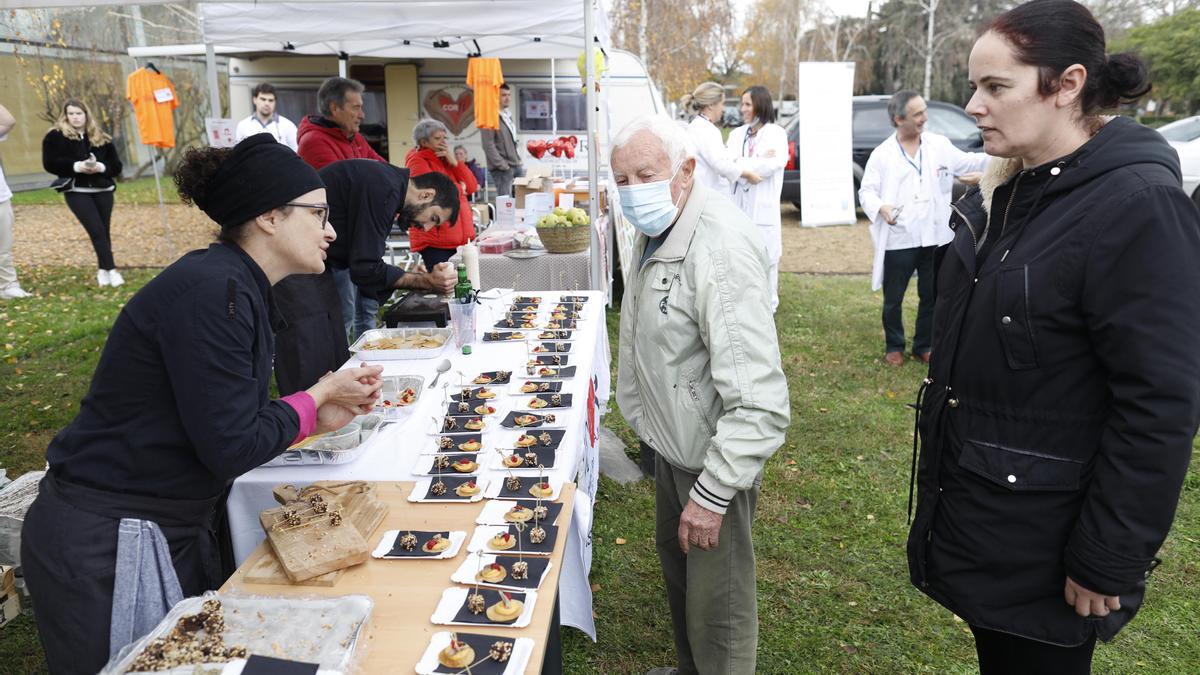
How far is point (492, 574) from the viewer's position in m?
1.65

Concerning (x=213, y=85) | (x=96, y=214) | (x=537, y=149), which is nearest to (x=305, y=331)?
(x=213, y=85)

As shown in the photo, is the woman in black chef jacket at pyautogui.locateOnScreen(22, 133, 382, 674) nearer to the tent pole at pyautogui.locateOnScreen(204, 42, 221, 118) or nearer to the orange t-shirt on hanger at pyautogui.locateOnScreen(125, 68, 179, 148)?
the tent pole at pyautogui.locateOnScreen(204, 42, 221, 118)

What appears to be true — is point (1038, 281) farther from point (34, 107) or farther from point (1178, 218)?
point (34, 107)

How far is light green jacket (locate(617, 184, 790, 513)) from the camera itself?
1888 millimetres

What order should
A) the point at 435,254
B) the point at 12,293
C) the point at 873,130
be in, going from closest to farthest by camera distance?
the point at 435,254 < the point at 12,293 < the point at 873,130

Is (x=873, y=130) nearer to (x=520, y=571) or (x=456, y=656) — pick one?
(x=520, y=571)

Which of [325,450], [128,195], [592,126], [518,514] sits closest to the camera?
[518,514]

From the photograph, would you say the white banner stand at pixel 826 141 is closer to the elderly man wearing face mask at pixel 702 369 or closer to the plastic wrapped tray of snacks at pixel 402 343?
the plastic wrapped tray of snacks at pixel 402 343

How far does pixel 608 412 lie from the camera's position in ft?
16.4

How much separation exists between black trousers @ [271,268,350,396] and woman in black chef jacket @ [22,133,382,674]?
5.47 ft

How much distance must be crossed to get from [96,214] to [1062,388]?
9264mm

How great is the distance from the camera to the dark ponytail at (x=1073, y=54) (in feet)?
4.62

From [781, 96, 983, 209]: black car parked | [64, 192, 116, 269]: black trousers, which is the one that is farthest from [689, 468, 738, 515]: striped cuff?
[781, 96, 983, 209]: black car parked

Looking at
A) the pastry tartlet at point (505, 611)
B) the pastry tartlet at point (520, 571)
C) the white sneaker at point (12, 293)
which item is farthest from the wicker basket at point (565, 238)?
the white sneaker at point (12, 293)
